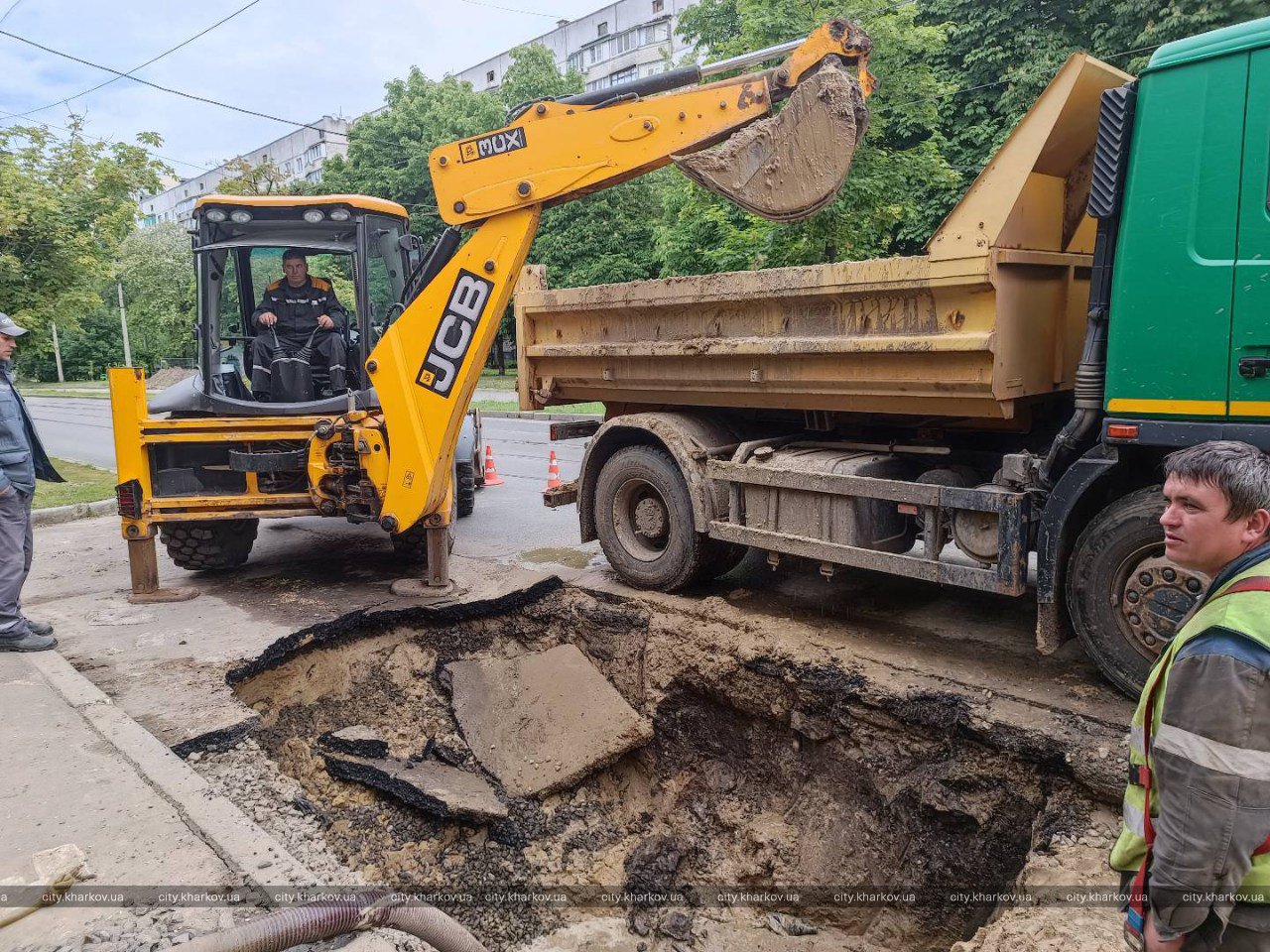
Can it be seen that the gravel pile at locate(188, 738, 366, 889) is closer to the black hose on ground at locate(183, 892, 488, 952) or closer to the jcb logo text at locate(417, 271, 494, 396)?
the black hose on ground at locate(183, 892, 488, 952)

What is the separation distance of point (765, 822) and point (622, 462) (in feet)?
8.60

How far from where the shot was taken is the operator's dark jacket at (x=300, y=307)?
22.0 ft

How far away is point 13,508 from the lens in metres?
5.14

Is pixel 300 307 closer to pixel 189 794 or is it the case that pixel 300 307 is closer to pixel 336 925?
pixel 189 794

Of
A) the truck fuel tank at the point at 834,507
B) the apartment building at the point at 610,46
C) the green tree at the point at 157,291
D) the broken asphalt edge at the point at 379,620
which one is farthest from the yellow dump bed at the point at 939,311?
the apartment building at the point at 610,46

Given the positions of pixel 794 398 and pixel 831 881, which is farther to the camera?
pixel 794 398

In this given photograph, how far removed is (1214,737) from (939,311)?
2941mm

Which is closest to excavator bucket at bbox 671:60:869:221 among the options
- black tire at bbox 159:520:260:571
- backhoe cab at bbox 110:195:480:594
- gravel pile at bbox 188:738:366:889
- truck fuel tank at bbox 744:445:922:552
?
truck fuel tank at bbox 744:445:922:552

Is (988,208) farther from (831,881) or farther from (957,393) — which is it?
(831,881)

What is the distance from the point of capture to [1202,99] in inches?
134

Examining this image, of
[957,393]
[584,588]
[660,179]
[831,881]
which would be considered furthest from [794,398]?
[660,179]

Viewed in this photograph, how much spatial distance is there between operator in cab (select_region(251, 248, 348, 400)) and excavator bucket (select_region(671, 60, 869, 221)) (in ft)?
11.2

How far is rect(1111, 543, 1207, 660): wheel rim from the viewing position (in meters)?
3.52

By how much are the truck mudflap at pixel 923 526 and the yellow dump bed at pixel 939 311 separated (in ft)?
1.44
